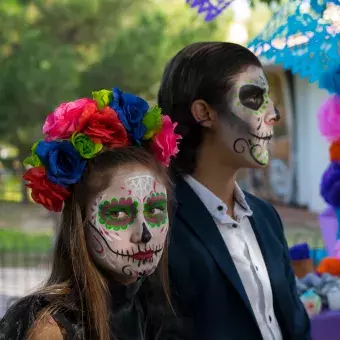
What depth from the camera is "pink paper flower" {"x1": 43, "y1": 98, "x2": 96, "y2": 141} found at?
1830 millimetres

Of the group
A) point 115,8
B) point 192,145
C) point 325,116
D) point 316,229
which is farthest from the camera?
point 115,8

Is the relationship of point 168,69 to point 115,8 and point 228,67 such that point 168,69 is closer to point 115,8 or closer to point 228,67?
point 228,67

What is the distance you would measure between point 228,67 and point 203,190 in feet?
1.22

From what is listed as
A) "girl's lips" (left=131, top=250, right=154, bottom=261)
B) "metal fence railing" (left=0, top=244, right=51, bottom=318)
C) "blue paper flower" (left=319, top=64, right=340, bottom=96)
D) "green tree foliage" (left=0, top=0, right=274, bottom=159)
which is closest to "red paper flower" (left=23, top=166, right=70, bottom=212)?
"girl's lips" (left=131, top=250, right=154, bottom=261)

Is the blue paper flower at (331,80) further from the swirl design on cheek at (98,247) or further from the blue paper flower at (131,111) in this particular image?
the swirl design on cheek at (98,247)

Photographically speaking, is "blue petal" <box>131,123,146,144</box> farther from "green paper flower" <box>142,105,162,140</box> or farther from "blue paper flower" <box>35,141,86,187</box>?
"blue paper flower" <box>35,141,86,187</box>

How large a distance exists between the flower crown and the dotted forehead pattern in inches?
3.4

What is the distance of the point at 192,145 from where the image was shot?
91.9 inches

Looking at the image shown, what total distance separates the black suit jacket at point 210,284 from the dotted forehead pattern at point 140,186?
35 centimetres

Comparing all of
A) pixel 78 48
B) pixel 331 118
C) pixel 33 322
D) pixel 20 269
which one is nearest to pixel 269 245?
pixel 33 322

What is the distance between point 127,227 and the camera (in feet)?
5.94

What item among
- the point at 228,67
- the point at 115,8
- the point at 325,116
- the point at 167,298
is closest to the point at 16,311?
the point at 167,298

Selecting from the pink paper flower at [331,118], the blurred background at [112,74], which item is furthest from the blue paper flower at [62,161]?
the blurred background at [112,74]

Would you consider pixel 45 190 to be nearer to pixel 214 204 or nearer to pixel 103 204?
pixel 103 204
